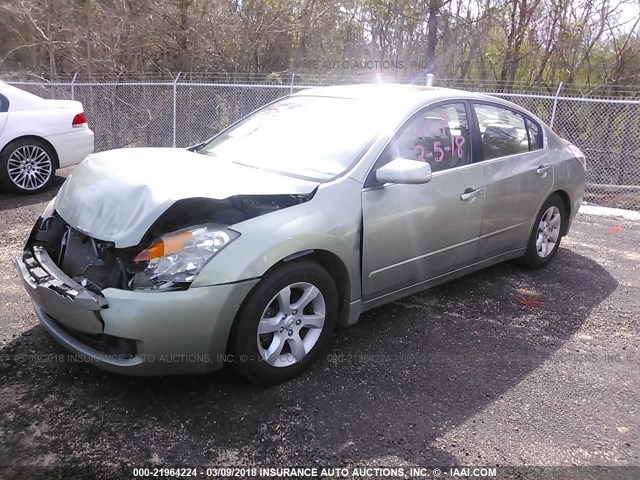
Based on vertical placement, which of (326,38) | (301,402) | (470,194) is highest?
(326,38)

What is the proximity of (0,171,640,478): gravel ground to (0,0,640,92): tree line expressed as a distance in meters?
8.89

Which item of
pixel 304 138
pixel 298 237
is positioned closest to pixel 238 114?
pixel 304 138

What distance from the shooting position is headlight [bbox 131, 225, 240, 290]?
8.44 ft

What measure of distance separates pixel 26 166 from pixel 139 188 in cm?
508

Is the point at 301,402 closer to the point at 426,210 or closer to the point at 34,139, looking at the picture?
the point at 426,210

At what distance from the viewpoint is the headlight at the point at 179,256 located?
257cm

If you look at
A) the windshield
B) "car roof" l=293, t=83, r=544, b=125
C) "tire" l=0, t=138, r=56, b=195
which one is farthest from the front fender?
"tire" l=0, t=138, r=56, b=195

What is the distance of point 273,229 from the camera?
9.11 ft

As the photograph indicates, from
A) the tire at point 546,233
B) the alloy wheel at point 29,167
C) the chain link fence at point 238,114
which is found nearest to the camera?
the tire at point 546,233

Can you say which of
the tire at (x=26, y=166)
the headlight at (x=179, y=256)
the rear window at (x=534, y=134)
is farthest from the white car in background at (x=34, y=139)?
the rear window at (x=534, y=134)

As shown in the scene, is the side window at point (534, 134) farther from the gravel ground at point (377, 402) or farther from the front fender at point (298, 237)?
the front fender at point (298, 237)

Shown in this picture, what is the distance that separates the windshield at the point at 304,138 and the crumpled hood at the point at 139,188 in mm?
206

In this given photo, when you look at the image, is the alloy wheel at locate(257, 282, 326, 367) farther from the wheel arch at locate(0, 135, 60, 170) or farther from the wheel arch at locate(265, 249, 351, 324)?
the wheel arch at locate(0, 135, 60, 170)

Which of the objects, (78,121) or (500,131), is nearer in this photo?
(500,131)
